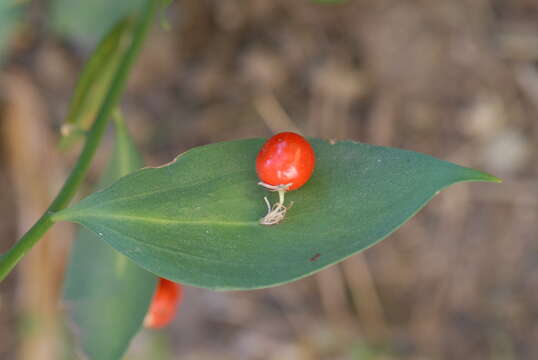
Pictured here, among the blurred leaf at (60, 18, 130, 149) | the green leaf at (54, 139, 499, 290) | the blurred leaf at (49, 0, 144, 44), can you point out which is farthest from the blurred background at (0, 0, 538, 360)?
the green leaf at (54, 139, 499, 290)

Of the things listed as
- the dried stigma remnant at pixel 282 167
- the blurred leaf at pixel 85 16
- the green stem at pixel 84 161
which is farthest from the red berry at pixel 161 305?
the blurred leaf at pixel 85 16

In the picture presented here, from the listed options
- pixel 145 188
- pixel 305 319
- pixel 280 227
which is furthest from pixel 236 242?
pixel 305 319

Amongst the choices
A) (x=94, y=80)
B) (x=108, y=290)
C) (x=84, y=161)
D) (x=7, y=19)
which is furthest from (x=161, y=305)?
(x=7, y=19)

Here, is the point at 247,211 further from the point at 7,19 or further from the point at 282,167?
the point at 7,19

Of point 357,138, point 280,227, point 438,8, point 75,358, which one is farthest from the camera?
point 75,358

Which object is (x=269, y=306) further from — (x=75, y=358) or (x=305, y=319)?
(x=75, y=358)

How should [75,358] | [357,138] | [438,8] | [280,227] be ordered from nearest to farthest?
[280,227] < [438,8] < [357,138] < [75,358]
